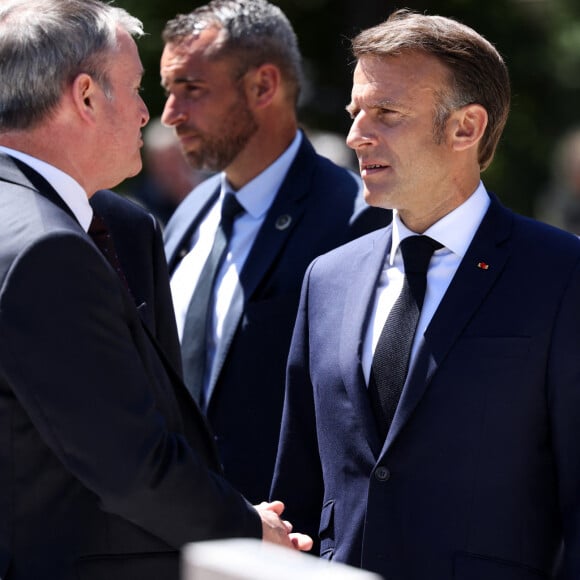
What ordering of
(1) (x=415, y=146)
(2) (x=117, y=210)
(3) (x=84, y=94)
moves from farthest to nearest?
(2) (x=117, y=210)
(1) (x=415, y=146)
(3) (x=84, y=94)

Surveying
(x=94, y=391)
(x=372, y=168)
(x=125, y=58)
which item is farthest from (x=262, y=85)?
(x=94, y=391)

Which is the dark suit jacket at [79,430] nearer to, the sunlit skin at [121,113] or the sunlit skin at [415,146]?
the sunlit skin at [121,113]

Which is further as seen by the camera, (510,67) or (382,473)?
(510,67)

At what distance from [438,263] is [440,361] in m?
0.31

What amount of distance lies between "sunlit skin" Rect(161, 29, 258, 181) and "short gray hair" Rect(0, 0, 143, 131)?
4.77ft

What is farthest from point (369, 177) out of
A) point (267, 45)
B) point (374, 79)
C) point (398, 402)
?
point (267, 45)

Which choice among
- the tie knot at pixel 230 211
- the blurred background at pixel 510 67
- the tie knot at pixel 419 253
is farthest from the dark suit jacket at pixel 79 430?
the blurred background at pixel 510 67

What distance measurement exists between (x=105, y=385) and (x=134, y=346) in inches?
5.8

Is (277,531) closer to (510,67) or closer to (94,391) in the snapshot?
(94,391)

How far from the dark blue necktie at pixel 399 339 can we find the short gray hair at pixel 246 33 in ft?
5.20

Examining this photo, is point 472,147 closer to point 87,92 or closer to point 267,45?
point 87,92

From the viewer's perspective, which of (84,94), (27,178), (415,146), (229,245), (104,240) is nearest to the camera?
(27,178)

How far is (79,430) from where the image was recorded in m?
2.36

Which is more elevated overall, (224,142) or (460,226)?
(460,226)
